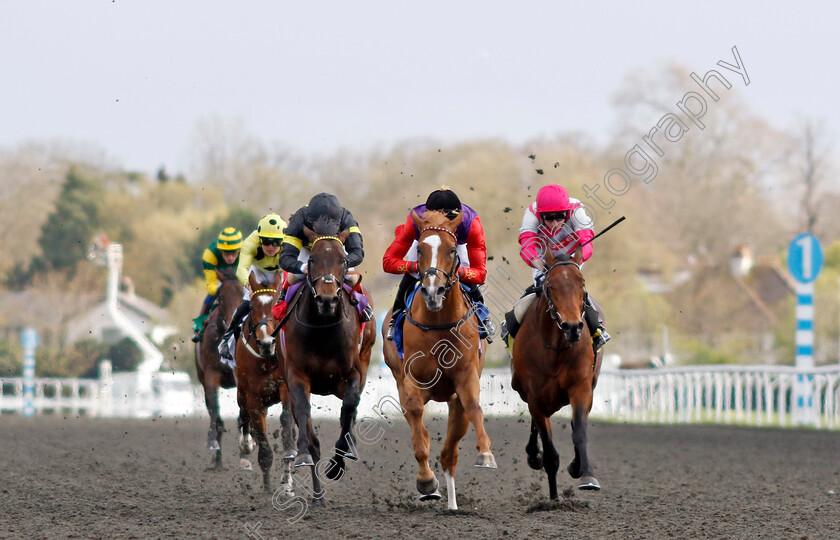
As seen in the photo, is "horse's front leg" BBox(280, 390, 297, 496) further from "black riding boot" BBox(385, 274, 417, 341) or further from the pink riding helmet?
the pink riding helmet

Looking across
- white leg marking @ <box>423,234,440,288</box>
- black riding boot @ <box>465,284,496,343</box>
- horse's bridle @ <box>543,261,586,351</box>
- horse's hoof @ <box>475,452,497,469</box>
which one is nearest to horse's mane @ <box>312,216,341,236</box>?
white leg marking @ <box>423,234,440,288</box>

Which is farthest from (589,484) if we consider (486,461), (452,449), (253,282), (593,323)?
(253,282)

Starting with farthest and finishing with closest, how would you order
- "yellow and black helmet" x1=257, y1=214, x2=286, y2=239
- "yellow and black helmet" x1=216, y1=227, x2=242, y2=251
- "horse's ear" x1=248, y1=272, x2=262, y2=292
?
"yellow and black helmet" x1=216, y1=227, x2=242, y2=251 < "yellow and black helmet" x1=257, y1=214, x2=286, y2=239 < "horse's ear" x1=248, y1=272, x2=262, y2=292

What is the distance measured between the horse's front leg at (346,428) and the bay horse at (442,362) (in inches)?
21.5

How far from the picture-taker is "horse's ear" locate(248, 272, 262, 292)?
1009 cm

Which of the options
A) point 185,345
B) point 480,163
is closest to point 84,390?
point 185,345

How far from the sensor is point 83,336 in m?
39.2

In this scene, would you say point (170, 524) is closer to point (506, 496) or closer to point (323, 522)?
point (323, 522)

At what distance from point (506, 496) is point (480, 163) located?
23.0 metres

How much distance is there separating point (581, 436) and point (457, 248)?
157 centimetres

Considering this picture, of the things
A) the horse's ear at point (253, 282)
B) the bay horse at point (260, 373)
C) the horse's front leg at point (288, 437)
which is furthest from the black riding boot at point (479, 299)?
the horse's ear at point (253, 282)

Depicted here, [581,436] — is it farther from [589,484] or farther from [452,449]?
[452,449]

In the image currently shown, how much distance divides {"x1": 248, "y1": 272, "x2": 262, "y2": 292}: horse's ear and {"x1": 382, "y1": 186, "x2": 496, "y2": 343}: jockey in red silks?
1719mm

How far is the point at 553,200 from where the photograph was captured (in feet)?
28.8
